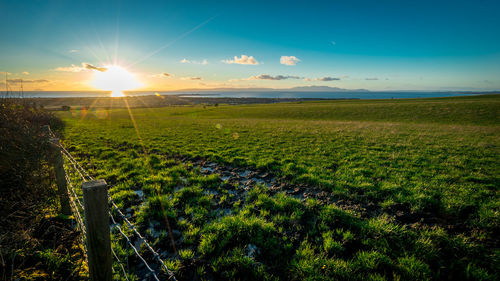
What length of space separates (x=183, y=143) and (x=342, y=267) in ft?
46.9

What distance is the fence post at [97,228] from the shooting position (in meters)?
2.05

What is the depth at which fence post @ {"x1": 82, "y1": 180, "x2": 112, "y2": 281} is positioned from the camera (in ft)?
6.74

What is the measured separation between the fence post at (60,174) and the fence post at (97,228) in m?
3.82

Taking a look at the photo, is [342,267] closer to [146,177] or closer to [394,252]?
[394,252]

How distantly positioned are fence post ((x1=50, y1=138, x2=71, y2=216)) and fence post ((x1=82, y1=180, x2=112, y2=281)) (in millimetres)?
3817

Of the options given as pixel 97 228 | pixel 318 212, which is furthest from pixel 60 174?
pixel 318 212

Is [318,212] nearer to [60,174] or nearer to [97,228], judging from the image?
[97,228]

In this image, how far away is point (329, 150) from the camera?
42.7ft

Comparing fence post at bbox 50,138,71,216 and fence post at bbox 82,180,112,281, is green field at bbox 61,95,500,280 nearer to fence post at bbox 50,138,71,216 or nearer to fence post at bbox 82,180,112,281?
fence post at bbox 50,138,71,216

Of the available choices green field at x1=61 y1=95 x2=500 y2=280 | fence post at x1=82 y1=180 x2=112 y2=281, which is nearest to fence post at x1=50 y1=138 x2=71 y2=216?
green field at x1=61 y1=95 x2=500 y2=280

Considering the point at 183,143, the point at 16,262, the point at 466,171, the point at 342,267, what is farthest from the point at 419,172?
the point at 183,143

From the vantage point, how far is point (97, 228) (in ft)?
7.31

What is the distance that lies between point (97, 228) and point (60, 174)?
4134 millimetres

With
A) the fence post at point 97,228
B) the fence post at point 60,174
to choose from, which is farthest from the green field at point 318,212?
the fence post at point 97,228
